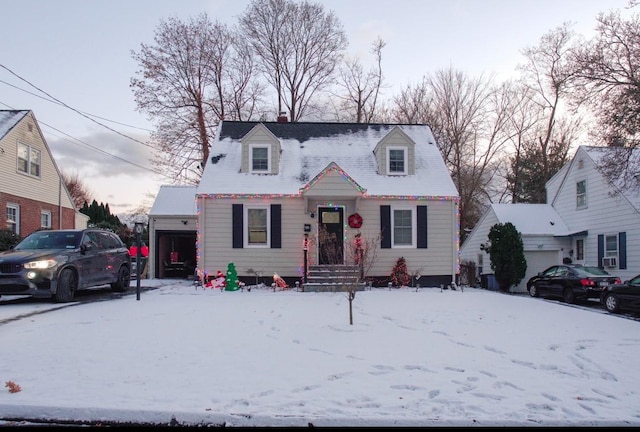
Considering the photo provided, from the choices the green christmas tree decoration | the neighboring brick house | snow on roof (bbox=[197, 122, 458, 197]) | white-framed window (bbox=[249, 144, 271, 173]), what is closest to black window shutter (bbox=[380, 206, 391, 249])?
snow on roof (bbox=[197, 122, 458, 197])

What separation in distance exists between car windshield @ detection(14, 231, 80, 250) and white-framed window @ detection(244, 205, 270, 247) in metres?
6.21

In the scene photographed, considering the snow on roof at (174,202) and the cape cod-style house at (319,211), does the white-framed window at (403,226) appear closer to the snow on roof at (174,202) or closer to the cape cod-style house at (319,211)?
the cape cod-style house at (319,211)

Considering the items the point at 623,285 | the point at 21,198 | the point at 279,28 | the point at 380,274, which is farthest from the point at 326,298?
the point at 279,28

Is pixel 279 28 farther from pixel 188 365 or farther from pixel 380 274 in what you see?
pixel 188 365

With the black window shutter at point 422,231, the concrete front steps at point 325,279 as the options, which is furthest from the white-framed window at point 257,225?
the black window shutter at point 422,231

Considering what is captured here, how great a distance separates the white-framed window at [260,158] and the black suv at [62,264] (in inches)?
233

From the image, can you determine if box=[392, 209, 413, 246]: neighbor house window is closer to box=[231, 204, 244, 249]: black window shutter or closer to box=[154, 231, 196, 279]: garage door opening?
box=[231, 204, 244, 249]: black window shutter

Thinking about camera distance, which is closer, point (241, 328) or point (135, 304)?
point (241, 328)

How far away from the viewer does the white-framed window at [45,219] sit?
25158 mm

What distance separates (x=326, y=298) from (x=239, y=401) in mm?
8871

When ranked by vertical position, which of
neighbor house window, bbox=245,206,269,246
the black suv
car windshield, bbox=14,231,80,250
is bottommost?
the black suv

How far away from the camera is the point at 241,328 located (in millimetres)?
9180

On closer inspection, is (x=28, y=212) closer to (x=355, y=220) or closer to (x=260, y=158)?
(x=260, y=158)

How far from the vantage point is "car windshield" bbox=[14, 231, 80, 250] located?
42.1ft
